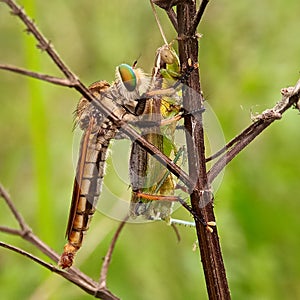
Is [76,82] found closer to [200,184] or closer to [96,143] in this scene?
[200,184]

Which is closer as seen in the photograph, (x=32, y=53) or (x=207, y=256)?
(x=207, y=256)

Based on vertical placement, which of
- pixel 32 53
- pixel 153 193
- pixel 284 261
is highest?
pixel 32 53

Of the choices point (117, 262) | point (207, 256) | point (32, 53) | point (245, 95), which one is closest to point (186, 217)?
point (117, 262)

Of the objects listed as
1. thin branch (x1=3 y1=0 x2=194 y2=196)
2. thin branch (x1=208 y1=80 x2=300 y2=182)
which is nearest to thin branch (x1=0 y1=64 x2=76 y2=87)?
thin branch (x1=3 y1=0 x2=194 y2=196)

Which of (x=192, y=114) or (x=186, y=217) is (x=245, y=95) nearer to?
(x=186, y=217)

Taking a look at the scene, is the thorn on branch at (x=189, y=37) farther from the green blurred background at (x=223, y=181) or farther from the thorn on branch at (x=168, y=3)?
the green blurred background at (x=223, y=181)

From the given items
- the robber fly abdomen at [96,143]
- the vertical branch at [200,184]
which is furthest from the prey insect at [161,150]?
the vertical branch at [200,184]
